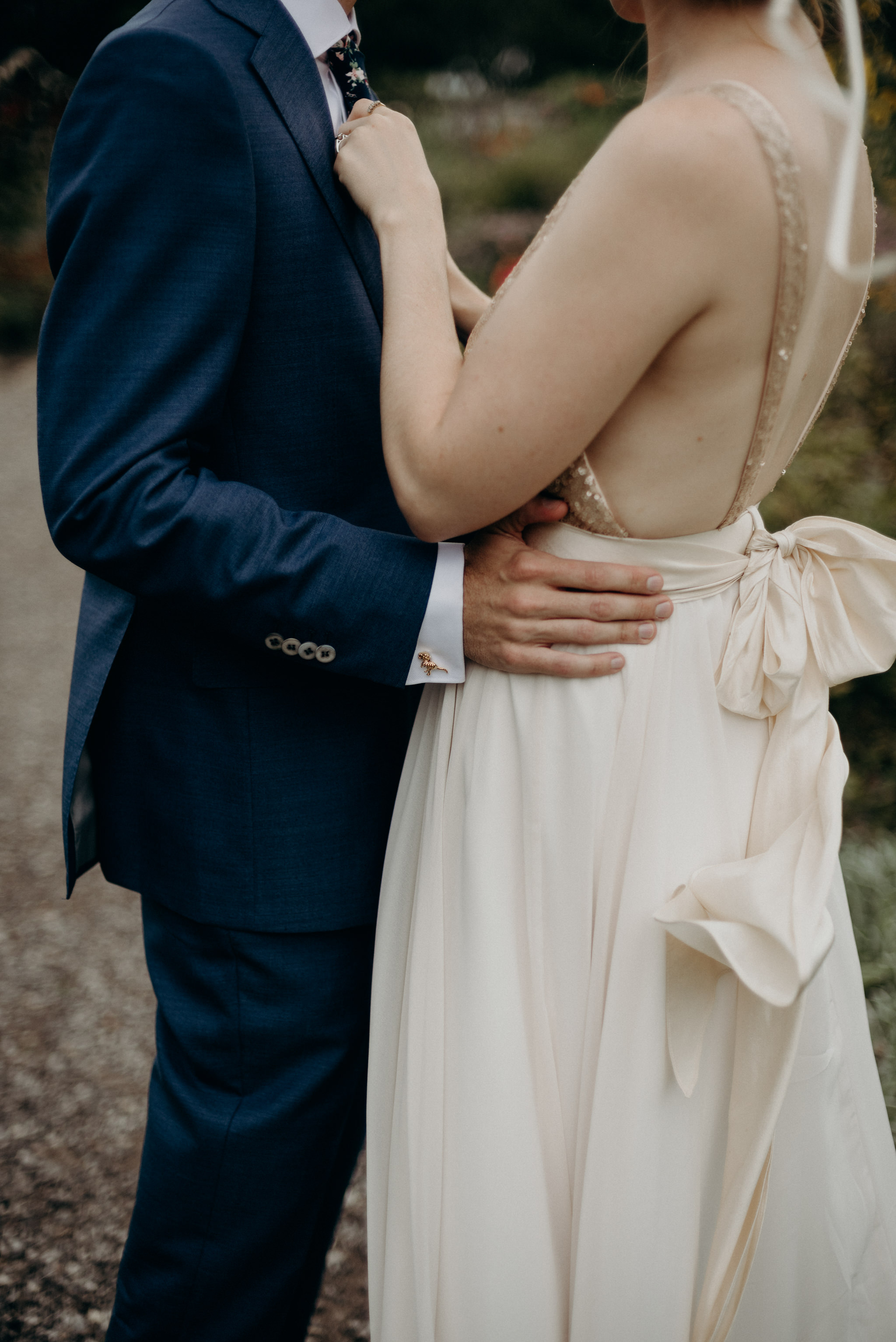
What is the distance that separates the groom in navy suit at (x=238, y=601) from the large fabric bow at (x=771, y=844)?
0.19 metres

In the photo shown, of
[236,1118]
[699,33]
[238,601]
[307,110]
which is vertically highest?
[699,33]

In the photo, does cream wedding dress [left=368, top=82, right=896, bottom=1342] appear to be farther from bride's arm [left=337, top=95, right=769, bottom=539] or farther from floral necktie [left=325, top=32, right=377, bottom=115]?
floral necktie [left=325, top=32, right=377, bottom=115]

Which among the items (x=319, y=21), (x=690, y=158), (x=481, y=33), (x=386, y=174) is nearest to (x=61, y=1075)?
(x=386, y=174)

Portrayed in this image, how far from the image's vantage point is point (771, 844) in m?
1.30

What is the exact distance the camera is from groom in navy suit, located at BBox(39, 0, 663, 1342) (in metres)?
1.21

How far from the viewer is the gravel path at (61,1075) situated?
81.9 inches

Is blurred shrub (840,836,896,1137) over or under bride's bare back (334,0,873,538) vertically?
under

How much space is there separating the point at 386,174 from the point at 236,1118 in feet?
4.15

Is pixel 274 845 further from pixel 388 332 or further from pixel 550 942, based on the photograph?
→ pixel 388 332

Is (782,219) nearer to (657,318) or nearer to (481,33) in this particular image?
(657,318)

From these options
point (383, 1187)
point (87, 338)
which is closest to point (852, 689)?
point (383, 1187)

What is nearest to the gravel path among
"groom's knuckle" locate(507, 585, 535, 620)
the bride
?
the bride

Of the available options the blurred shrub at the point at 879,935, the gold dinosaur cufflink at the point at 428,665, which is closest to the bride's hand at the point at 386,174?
the gold dinosaur cufflink at the point at 428,665

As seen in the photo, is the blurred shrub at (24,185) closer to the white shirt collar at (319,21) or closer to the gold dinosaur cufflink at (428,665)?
the white shirt collar at (319,21)
